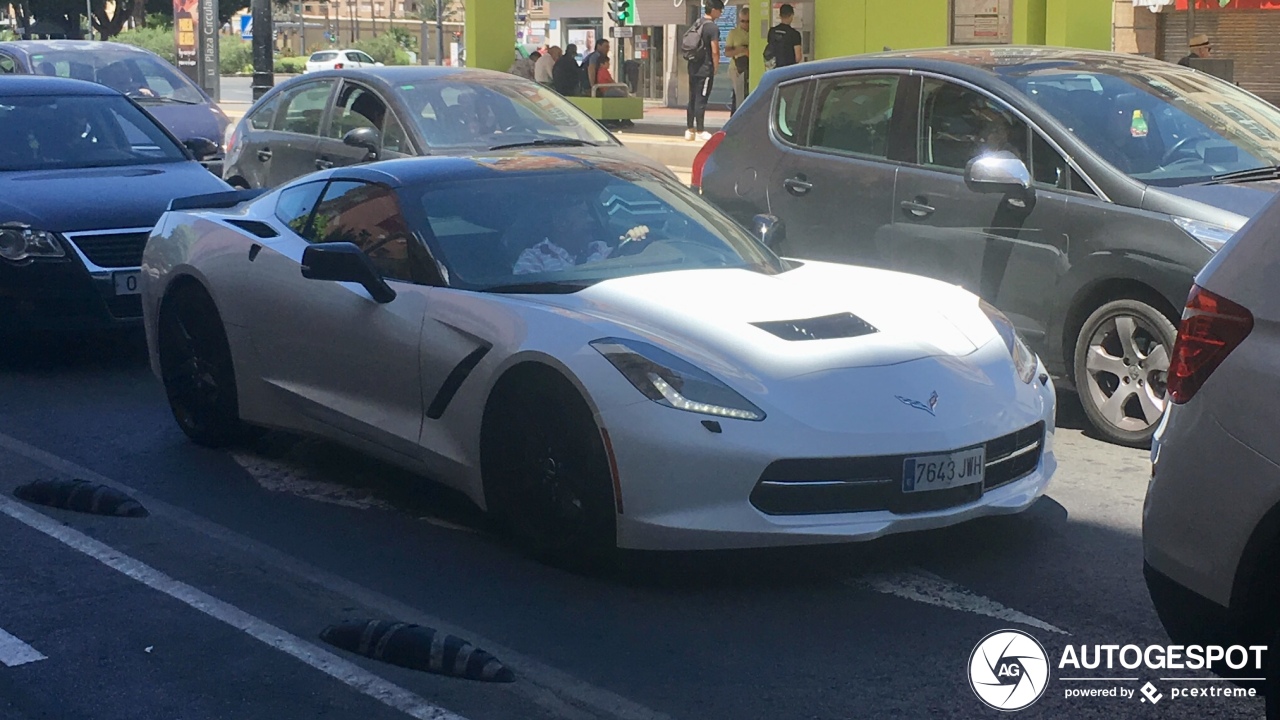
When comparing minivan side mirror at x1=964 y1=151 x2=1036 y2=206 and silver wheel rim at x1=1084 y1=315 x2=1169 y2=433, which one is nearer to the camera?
silver wheel rim at x1=1084 y1=315 x2=1169 y2=433

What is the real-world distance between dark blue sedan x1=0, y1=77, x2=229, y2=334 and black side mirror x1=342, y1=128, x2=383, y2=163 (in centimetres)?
96

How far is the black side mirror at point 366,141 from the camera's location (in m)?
10.4

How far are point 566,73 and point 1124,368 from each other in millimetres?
22598

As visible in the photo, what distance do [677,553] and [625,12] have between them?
131ft

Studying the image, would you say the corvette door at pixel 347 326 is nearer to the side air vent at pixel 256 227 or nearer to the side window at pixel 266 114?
the side air vent at pixel 256 227

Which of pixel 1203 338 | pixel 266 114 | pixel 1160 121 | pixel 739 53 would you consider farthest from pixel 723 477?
pixel 739 53

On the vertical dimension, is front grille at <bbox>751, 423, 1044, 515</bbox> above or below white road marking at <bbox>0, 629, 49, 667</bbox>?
above

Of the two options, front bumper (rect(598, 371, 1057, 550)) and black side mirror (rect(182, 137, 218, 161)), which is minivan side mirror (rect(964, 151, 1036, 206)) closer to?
front bumper (rect(598, 371, 1057, 550))

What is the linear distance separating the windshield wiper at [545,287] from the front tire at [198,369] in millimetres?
1675

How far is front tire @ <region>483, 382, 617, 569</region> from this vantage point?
4996mm

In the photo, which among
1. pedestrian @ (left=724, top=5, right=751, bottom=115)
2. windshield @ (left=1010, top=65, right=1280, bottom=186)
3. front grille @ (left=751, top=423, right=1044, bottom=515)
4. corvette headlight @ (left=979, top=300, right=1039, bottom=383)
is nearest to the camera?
front grille @ (left=751, top=423, right=1044, bottom=515)

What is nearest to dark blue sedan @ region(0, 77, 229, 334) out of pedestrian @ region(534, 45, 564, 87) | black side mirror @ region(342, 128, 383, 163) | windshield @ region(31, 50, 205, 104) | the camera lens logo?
black side mirror @ region(342, 128, 383, 163)

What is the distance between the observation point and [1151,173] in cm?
712

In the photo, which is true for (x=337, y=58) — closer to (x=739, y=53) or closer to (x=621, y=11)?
(x=621, y=11)
